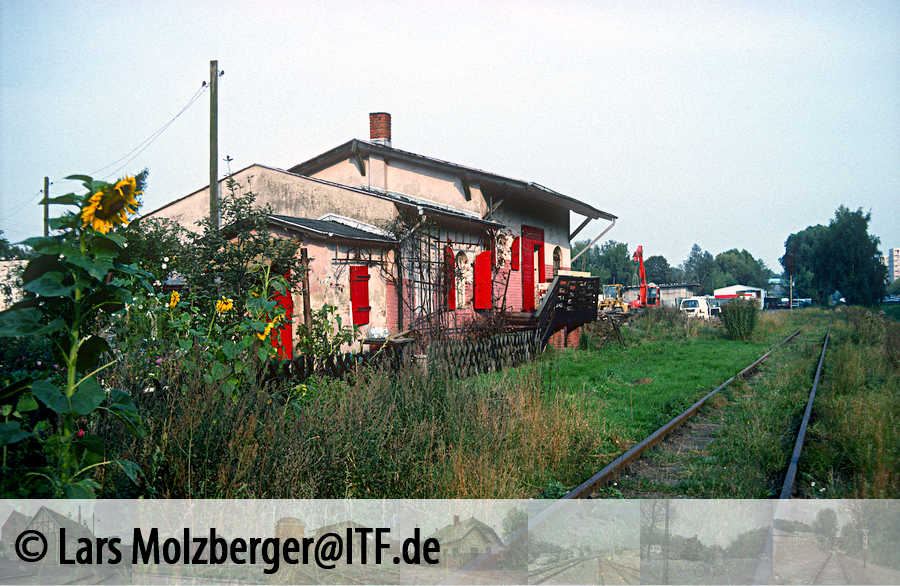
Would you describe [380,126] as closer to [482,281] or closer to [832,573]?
[482,281]

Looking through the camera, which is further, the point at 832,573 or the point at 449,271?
the point at 449,271

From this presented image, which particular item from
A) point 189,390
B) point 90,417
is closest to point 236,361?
point 189,390

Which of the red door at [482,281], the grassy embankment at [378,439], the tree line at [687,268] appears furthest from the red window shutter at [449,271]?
the tree line at [687,268]

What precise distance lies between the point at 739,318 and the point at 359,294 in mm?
16946

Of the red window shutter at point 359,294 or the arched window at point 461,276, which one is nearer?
the red window shutter at point 359,294

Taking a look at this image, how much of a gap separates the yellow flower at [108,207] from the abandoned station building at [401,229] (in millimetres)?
8472

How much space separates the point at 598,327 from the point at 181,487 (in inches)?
718

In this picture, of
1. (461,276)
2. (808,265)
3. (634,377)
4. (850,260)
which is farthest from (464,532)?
(808,265)

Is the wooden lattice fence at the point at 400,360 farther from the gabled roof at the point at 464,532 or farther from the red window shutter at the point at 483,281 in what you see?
the red window shutter at the point at 483,281

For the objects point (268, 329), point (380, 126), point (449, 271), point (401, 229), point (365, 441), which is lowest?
point (365, 441)

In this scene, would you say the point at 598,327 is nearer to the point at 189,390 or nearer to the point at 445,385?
the point at 445,385

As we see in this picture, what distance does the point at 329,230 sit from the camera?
13234mm

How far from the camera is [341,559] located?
3969mm

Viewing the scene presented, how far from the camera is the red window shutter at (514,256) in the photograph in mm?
20656
